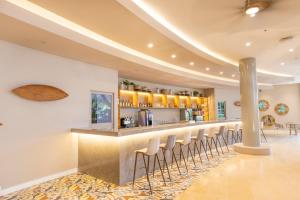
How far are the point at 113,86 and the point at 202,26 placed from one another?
2.93 m

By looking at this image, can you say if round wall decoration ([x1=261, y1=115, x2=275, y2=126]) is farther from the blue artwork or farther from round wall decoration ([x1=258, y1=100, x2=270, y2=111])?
the blue artwork

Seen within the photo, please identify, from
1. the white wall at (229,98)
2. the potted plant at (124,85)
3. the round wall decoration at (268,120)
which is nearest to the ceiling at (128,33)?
the potted plant at (124,85)

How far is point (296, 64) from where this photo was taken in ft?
24.3

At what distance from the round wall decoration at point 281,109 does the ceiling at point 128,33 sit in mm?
7897

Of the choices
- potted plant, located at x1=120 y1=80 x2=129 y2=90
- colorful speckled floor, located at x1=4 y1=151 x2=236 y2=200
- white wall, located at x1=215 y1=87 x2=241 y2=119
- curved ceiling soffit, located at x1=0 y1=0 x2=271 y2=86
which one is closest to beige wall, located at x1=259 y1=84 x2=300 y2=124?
white wall, located at x1=215 y1=87 x2=241 y2=119

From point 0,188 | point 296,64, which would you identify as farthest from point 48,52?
point 296,64

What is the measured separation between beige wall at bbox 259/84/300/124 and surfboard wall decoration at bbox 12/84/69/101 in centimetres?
1302

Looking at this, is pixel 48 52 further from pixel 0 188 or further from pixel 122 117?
pixel 122 117

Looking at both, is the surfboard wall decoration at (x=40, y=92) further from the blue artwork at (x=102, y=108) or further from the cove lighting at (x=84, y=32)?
the cove lighting at (x=84, y=32)

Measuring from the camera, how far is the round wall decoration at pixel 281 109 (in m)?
→ 12.2

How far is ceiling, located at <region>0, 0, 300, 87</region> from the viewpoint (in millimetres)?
2897

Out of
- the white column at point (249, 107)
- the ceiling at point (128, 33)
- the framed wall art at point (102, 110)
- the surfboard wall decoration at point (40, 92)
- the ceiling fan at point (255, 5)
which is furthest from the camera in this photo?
the white column at point (249, 107)

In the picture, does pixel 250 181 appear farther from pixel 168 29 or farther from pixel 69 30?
pixel 69 30

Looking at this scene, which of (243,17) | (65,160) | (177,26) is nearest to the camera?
(243,17)
